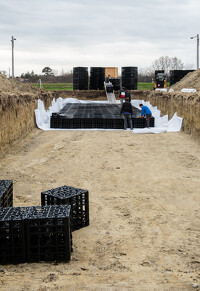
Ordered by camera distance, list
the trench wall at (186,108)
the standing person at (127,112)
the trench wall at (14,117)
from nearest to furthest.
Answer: the trench wall at (14,117) < the trench wall at (186,108) < the standing person at (127,112)

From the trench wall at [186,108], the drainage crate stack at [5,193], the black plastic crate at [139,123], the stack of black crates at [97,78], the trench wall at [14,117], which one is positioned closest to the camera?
the drainage crate stack at [5,193]

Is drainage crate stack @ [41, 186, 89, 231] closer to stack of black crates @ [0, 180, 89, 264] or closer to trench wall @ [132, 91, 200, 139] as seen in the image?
stack of black crates @ [0, 180, 89, 264]

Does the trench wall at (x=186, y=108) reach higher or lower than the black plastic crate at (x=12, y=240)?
higher

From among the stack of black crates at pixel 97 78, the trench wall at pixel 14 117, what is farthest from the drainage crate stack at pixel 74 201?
the stack of black crates at pixel 97 78

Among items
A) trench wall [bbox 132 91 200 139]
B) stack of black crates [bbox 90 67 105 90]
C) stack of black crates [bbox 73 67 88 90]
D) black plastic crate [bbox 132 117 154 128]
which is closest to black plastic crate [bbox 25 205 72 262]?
trench wall [bbox 132 91 200 139]

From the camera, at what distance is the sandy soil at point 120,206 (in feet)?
14.6

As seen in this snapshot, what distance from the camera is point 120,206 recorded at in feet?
23.9

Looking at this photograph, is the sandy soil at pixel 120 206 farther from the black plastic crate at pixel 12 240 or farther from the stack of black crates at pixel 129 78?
the stack of black crates at pixel 129 78

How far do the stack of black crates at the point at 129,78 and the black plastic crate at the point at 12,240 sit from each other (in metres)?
39.2

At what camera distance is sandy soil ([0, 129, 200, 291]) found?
4453 millimetres

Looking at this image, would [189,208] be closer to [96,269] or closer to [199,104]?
[96,269]

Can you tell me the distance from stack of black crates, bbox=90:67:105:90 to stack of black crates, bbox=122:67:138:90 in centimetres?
257

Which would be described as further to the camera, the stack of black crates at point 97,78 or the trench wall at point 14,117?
the stack of black crates at point 97,78

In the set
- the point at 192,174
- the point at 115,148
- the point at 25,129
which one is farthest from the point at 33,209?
the point at 25,129
